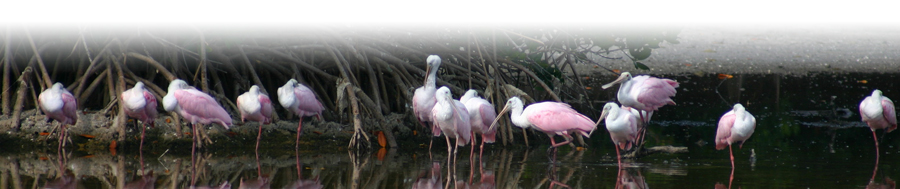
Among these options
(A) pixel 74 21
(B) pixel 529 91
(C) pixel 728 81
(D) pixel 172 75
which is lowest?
(C) pixel 728 81

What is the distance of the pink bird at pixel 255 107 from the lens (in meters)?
6.72

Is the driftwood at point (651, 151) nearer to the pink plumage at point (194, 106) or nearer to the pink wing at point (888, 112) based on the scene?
the pink wing at point (888, 112)

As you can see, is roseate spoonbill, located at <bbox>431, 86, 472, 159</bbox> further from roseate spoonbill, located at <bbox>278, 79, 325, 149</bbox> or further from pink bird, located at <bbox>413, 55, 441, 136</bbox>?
roseate spoonbill, located at <bbox>278, 79, 325, 149</bbox>

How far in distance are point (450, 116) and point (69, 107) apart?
8.88ft

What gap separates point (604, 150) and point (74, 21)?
4.25 m

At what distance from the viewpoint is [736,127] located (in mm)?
6359

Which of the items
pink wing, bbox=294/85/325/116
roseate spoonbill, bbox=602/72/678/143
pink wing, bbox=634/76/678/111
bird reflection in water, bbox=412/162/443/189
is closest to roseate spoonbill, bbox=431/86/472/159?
bird reflection in water, bbox=412/162/443/189

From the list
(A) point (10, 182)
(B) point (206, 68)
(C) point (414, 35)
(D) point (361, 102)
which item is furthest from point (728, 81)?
(A) point (10, 182)

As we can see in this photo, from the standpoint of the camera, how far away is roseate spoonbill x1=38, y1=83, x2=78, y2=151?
254 inches

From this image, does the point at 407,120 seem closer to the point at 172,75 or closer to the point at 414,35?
the point at 414,35

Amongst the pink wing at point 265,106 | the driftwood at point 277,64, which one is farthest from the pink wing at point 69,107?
the pink wing at point 265,106

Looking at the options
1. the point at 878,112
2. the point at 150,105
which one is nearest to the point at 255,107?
the point at 150,105

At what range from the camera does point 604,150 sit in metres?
7.26

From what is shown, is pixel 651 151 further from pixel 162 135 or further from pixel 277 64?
pixel 162 135
